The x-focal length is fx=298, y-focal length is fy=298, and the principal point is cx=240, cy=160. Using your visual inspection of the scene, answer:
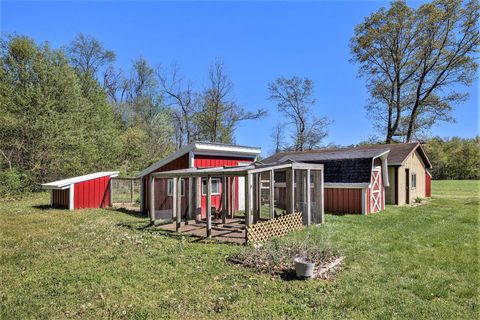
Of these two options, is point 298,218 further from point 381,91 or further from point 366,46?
point 366,46

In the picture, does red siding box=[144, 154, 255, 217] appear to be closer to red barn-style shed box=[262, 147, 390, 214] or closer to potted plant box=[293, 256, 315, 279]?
red barn-style shed box=[262, 147, 390, 214]

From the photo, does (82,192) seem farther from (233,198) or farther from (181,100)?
(181,100)

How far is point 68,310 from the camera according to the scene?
407 centimetres

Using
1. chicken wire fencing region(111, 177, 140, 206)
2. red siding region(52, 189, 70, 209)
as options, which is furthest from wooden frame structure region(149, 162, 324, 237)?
chicken wire fencing region(111, 177, 140, 206)

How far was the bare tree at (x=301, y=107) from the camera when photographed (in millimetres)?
32438

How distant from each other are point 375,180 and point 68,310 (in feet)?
44.6

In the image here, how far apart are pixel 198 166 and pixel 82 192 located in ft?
19.6

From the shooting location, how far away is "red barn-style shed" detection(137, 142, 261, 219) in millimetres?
13047

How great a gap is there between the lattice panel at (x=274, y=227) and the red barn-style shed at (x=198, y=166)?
163 inches

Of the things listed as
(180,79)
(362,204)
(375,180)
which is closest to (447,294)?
(362,204)

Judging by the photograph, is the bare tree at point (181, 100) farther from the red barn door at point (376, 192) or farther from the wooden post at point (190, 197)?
the red barn door at point (376, 192)

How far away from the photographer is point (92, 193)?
14.7m

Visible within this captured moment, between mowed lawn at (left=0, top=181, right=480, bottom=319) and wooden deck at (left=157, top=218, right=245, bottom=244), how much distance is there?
851mm

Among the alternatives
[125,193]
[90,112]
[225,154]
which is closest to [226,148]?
[225,154]
